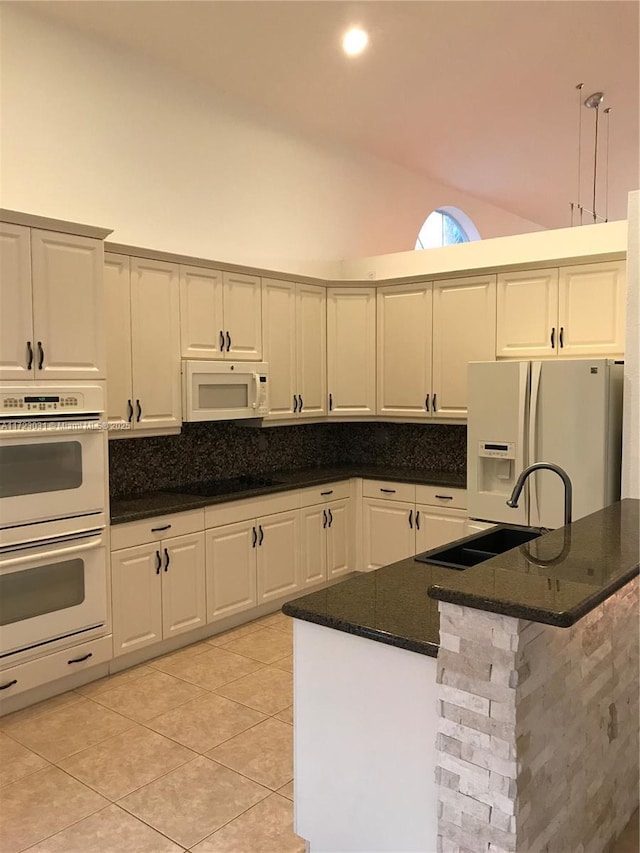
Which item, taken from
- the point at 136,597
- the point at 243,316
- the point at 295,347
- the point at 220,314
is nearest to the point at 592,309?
the point at 295,347

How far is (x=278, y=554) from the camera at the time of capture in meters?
4.58

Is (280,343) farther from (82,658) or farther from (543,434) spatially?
(82,658)

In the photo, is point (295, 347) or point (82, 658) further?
point (295, 347)

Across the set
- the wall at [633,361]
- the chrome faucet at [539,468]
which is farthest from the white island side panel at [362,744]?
the wall at [633,361]

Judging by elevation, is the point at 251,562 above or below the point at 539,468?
below

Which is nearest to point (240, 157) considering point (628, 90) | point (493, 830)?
point (628, 90)

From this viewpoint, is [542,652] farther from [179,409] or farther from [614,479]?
[179,409]

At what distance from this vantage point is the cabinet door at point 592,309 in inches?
164

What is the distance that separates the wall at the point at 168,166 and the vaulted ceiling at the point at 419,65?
0.50 feet

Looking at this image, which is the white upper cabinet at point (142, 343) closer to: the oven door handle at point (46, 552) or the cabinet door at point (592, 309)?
the oven door handle at point (46, 552)

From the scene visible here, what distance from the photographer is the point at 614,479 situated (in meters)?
3.69

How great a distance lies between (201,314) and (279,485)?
1241 millimetres

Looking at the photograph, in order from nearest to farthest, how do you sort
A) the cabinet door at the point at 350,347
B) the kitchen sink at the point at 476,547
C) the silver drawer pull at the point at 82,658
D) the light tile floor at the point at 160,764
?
1. the light tile floor at the point at 160,764
2. the kitchen sink at the point at 476,547
3. the silver drawer pull at the point at 82,658
4. the cabinet door at the point at 350,347

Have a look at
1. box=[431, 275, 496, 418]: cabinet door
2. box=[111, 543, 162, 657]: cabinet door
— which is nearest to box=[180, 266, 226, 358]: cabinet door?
box=[111, 543, 162, 657]: cabinet door
